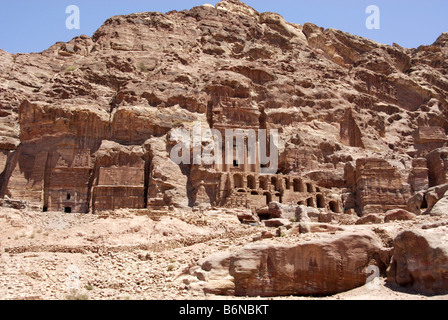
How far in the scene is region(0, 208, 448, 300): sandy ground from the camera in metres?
18.9

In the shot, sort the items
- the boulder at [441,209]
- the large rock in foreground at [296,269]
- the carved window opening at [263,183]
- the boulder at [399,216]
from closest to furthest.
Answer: the large rock in foreground at [296,269], the boulder at [441,209], the boulder at [399,216], the carved window opening at [263,183]

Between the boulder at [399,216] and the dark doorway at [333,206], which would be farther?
the dark doorway at [333,206]

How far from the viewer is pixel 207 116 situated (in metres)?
51.7

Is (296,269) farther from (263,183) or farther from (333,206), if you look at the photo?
(333,206)

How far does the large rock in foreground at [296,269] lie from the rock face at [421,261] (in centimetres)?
126

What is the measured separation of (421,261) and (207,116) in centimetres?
3656

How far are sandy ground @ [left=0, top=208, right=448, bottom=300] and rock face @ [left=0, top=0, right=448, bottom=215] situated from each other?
1073 cm

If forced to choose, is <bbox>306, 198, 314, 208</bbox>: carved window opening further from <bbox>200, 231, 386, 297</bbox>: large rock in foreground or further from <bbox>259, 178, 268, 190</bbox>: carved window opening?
<bbox>200, 231, 386, 297</bbox>: large rock in foreground

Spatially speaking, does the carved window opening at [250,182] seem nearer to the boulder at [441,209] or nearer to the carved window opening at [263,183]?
the carved window opening at [263,183]

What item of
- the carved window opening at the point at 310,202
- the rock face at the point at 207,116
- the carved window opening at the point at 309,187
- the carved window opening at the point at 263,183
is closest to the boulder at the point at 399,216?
the rock face at the point at 207,116

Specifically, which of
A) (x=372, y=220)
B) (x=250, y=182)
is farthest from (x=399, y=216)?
(x=250, y=182)

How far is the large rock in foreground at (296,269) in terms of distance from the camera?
18531mm

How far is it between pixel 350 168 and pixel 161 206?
18480mm

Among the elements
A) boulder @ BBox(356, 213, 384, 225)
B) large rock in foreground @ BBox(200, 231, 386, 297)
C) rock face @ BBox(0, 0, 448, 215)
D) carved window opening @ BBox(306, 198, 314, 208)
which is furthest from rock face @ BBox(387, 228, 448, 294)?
carved window opening @ BBox(306, 198, 314, 208)
